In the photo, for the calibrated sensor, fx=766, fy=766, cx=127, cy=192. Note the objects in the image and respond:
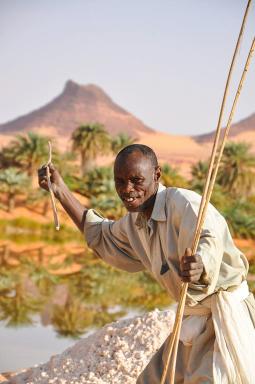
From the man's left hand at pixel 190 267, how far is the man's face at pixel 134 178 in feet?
1.04

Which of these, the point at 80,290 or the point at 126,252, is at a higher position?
the point at 126,252

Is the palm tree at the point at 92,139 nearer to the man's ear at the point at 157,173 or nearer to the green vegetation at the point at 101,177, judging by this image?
the green vegetation at the point at 101,177

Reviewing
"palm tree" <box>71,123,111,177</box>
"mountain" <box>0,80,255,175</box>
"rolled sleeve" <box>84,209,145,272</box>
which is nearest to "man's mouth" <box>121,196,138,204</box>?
"rolled sleeve" <box>84,209,145,272</box>

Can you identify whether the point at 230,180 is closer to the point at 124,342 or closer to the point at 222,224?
the point at 124,342

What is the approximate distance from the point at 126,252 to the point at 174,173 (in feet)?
54.7

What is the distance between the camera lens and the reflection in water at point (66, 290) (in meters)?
7.29

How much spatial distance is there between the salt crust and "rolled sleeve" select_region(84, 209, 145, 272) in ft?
4.75

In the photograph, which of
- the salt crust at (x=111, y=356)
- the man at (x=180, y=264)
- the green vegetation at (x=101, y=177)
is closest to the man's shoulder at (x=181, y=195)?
the man at (x=180, y=264)

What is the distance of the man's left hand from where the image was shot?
5.90ft

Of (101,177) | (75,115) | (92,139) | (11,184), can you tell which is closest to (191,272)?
(11,184)

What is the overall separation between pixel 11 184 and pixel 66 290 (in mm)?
8260

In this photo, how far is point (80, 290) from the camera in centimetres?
930

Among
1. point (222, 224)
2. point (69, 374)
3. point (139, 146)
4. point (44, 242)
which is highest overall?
point (139, 146)

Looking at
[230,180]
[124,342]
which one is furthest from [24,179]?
[124,342]
